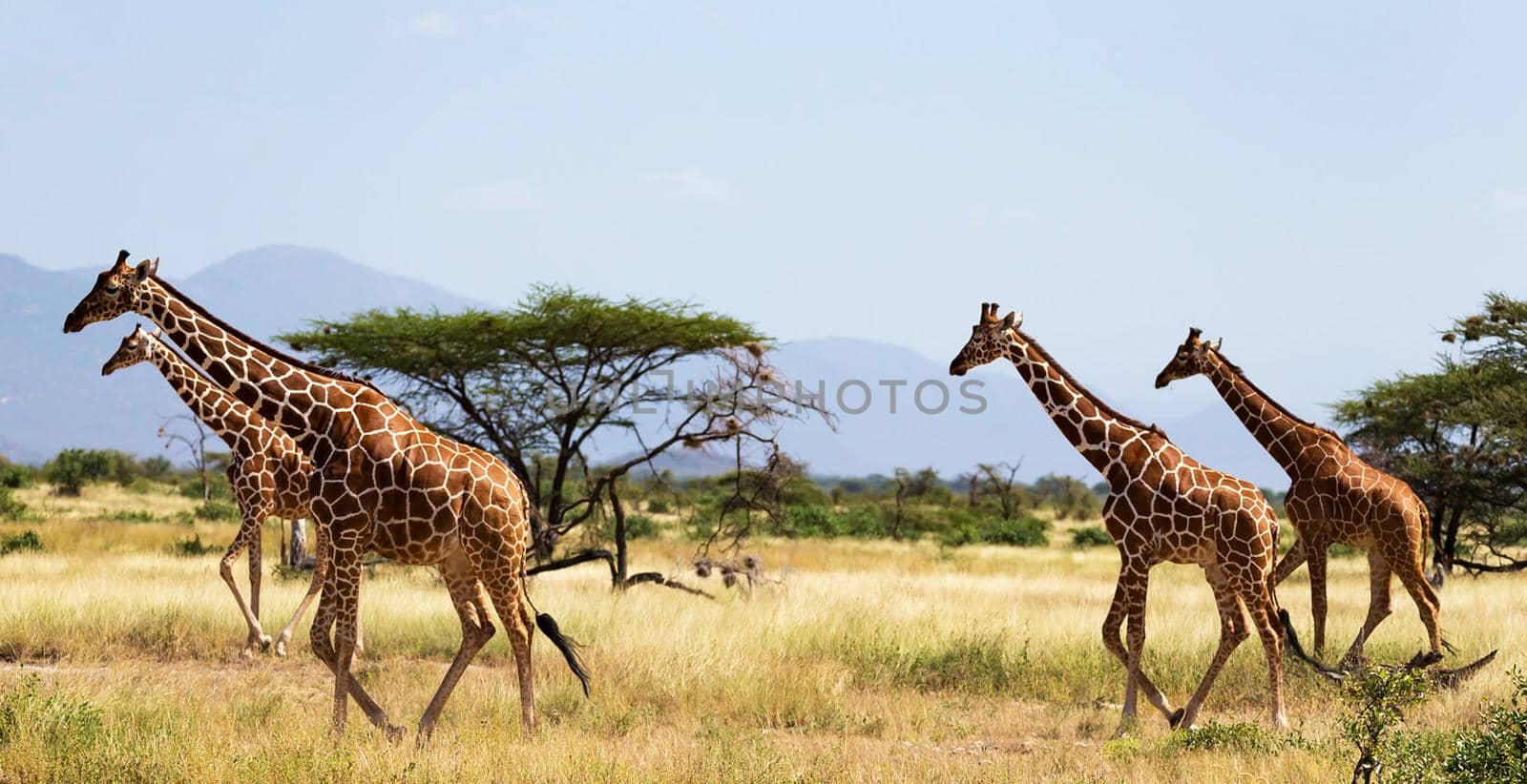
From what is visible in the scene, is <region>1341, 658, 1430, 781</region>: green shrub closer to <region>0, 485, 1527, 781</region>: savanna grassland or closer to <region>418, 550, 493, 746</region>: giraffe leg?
<region>0, 485, 1527, 781</region>: savanna grassland

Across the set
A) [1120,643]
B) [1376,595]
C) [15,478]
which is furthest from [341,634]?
[15,478]

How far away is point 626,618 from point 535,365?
276 inches

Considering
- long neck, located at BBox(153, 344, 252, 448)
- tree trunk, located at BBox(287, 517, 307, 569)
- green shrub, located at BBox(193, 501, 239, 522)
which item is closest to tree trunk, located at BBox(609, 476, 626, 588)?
tree trunk, located at BBox(287, 517, 307, 569)

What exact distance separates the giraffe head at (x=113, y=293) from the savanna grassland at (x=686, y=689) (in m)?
2.29

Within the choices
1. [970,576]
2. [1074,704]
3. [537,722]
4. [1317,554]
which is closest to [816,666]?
[1074,704]

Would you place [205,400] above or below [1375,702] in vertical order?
above

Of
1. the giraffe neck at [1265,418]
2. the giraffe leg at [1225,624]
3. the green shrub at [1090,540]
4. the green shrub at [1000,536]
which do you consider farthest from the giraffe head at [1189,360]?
the green shrub at [1090,540]

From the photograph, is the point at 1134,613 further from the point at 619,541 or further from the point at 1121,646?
the point at 619,541

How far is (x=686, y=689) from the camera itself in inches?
387

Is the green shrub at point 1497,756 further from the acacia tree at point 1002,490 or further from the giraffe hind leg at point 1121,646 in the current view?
the acacia tree at point 1002,490

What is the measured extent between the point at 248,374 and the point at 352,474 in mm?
889

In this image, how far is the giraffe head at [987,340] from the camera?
29.5 feet

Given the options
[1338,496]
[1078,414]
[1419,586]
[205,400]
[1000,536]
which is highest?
[205,400]

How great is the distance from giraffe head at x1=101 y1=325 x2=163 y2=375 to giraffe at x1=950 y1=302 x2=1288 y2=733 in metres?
6.23
